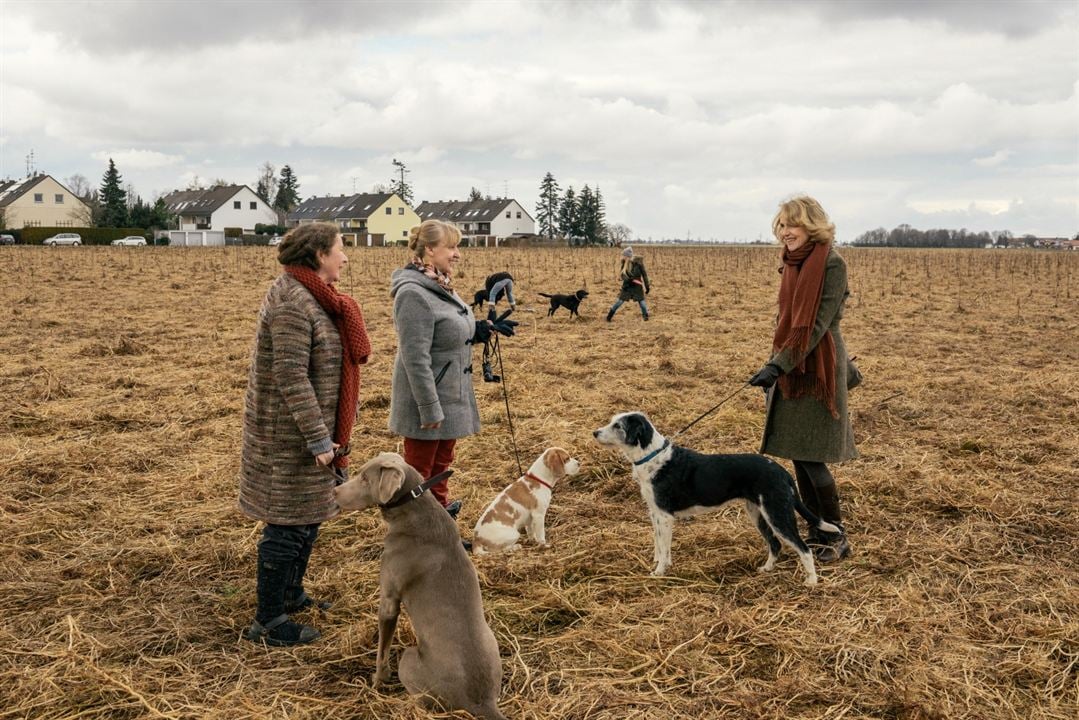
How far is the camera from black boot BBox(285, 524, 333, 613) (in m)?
4.29

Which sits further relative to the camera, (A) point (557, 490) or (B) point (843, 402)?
(A) point (557, 490)

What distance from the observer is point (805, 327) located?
4746mm

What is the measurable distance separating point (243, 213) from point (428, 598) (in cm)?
8831

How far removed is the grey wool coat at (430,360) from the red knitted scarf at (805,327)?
204 centimetres

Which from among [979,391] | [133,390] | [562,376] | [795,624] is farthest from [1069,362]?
[133,390]

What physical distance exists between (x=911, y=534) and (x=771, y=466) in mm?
1590

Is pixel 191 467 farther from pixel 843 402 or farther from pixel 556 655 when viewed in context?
pixel 843 402

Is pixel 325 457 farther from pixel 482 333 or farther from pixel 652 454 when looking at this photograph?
pixel 652 454

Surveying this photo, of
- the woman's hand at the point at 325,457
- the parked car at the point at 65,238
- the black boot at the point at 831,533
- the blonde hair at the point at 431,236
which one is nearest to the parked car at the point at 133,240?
the parked car at the point at 65,238

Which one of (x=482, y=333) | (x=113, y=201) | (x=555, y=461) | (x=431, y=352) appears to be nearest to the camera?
(x=431, y=352)

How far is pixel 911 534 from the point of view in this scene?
562 cm

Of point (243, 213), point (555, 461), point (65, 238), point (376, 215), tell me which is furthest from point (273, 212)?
point (555, 461)

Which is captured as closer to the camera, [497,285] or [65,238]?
[497,285]

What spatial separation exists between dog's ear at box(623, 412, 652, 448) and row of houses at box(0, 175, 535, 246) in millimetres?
59468
